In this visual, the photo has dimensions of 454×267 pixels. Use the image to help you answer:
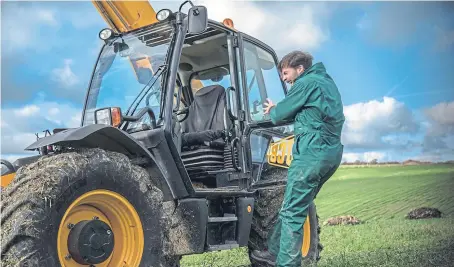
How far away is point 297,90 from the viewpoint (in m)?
4.13

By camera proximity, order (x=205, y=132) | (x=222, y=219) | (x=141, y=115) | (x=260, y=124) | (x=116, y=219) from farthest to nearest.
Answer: (x=260, y=124) → (x=205, y=132) → (x=222, y=219) → (x=141, y=115) → (x=116, y=219)

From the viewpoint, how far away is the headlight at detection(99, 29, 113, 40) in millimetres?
5293

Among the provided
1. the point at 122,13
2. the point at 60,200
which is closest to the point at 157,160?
the point at 60,200

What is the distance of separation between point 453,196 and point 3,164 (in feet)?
23.1

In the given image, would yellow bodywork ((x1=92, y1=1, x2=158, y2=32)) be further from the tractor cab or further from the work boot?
the work boot

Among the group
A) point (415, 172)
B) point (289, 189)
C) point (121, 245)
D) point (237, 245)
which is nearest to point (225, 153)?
point (237, 245)

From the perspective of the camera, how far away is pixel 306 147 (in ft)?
13.3

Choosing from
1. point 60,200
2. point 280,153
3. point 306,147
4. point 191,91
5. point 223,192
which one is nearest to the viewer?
point 60,200

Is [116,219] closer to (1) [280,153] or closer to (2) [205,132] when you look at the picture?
(2) [205,132]

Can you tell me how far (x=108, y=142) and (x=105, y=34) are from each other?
1771 millimetres

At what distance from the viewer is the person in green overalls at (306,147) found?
4.03 meters

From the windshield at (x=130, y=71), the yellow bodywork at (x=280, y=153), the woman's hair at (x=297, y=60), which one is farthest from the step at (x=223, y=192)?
the woman's hair at (x=297, y=60)

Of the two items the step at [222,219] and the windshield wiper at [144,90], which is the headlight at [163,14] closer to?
the windshield wiper at [144,90]

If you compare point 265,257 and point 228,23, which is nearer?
point 265,257
